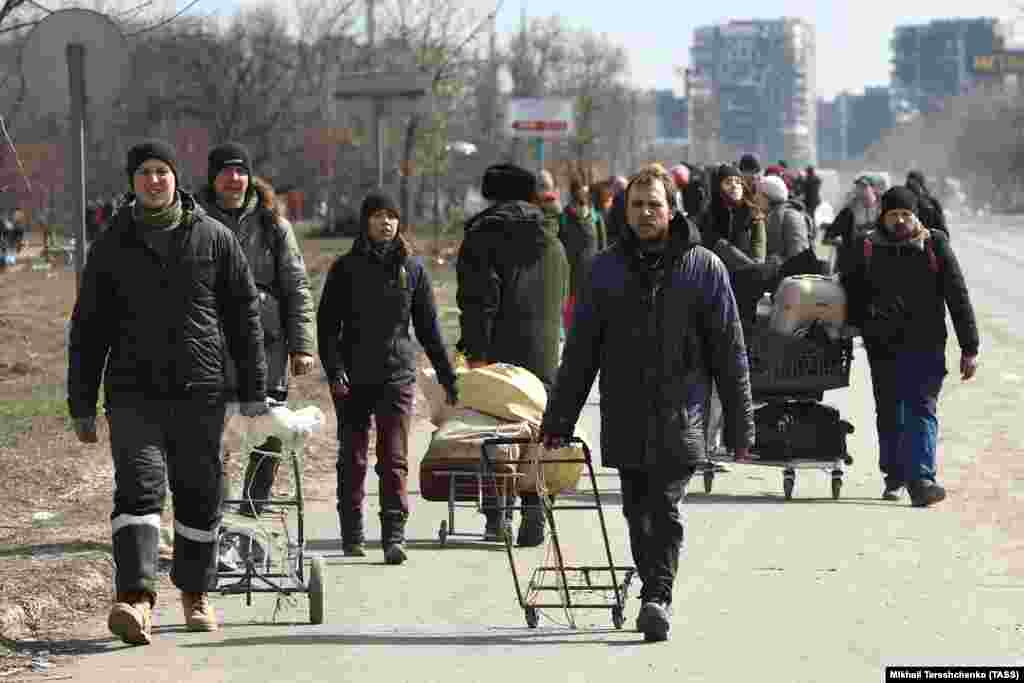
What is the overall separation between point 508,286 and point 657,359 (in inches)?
107

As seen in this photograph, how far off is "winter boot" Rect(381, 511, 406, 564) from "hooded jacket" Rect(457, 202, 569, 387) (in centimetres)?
116

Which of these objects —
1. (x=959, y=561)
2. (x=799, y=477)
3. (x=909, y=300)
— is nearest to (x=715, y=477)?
(x=799, y=477)

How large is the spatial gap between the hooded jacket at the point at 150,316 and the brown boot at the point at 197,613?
2.41ft

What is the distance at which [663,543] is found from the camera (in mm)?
8234

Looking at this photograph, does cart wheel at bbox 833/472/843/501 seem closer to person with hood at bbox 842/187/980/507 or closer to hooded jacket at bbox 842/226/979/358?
person with hood at bbox 842/187/980/507

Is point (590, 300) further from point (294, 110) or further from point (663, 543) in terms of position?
point (294, 110)

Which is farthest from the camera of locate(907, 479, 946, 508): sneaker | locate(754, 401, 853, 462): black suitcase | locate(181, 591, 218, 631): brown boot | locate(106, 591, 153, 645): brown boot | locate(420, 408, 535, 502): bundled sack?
locate(754, 401, 853, 462): black suitcase

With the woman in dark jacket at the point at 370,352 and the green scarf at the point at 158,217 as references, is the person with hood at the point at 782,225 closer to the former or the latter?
the woman in dark jacket at the point at 370,352

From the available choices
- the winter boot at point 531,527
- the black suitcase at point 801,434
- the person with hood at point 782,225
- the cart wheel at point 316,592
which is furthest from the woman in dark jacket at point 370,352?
the person with hood at point 782,225

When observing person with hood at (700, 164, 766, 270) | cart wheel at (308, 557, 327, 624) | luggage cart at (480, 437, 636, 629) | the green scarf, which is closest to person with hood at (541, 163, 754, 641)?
luggage cart at (480, 437, 636, 629)

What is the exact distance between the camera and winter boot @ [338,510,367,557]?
1020 centimetres

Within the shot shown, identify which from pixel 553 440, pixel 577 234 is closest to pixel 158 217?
pixel 553 440

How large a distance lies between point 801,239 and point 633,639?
6.71 meters

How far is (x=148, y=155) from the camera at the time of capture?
8.11m
